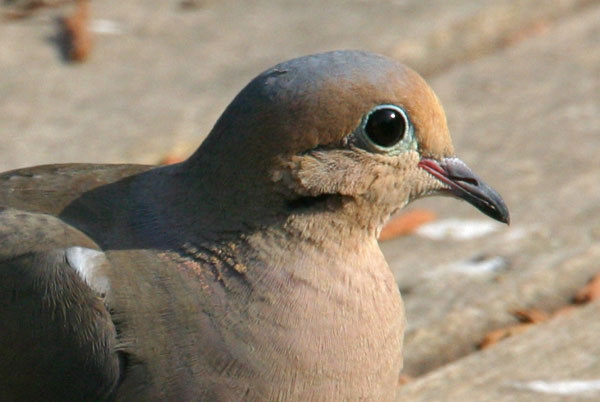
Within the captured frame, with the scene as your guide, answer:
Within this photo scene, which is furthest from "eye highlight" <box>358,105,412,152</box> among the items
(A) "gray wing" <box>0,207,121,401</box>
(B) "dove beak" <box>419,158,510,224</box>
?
(A) "gray wing" <box>0,207,121,401</box>

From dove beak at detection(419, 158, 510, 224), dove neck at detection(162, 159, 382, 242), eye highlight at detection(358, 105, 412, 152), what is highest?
eye highlight at detection(358, 105, 412, 152)

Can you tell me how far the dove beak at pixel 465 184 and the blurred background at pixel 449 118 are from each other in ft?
1.52

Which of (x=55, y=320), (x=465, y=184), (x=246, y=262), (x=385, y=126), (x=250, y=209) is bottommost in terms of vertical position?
(x=55, y=320)

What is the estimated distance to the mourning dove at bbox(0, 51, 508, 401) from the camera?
284 cm

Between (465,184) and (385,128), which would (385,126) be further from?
(465,184)

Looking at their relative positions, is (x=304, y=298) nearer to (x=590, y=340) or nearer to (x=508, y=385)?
(x=508, y=385)

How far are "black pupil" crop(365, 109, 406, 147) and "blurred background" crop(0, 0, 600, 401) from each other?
0.71 metres

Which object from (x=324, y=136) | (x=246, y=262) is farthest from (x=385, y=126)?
(x=246, y=262)

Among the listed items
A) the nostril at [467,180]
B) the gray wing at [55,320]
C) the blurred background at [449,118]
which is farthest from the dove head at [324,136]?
the blurred background at [449,118]

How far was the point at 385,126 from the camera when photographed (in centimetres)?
294

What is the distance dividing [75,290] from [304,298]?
0.50m

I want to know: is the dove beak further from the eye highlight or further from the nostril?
the eye highlight

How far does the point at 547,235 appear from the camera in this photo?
388 cm

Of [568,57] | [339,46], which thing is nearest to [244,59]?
[339,46]
